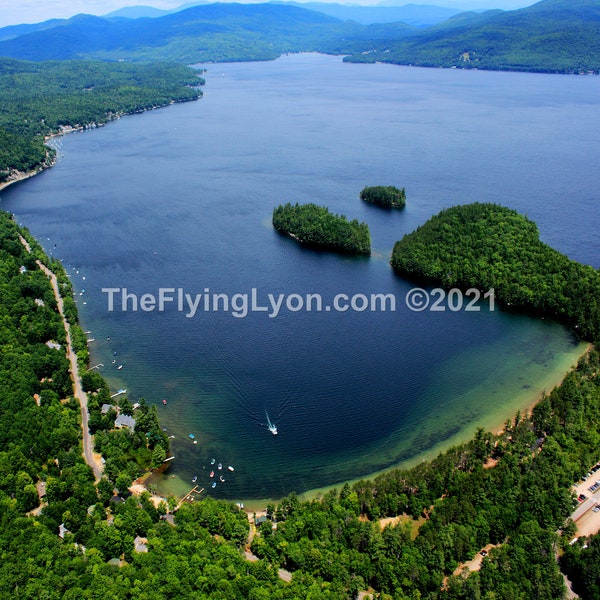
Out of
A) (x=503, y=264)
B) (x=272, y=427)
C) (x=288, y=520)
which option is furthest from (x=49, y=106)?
(x=288, y=520)

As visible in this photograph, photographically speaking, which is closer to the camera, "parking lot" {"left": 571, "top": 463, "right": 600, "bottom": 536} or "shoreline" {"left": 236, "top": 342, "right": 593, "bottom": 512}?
"parking lot" {"left": 571, "top": 463, "right": 600, "bottom": 536}

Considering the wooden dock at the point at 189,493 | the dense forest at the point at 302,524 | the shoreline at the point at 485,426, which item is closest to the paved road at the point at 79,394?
the dense forest at the point at 302,524

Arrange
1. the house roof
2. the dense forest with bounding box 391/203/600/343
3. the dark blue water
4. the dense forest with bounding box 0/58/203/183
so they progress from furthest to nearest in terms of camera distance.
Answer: the dense forest with bounding box 0/58/203/183 → the dense forest with bounding box 391/203/600/343 → the dark blue water → the house roof

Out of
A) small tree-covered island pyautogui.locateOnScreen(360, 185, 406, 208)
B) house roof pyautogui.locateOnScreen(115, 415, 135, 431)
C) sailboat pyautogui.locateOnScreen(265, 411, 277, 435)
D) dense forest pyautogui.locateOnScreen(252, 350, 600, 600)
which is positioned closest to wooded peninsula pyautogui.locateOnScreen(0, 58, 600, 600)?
dense forest pyautogui.locateOnScreen(252, 350, 600, 600)

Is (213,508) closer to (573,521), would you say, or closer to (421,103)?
(573,521)

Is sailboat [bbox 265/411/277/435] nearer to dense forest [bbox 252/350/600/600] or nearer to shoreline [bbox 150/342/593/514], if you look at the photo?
shoreline [bbox 150/342/593/514]

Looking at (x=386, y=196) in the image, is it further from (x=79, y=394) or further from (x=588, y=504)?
(x=588, y=504)

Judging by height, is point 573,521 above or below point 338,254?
below

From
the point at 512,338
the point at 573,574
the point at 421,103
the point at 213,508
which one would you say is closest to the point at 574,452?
the point at 573,574
